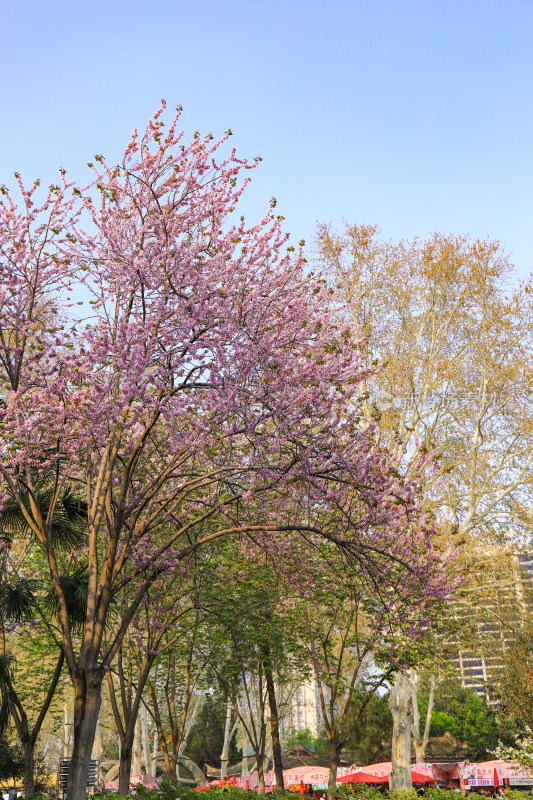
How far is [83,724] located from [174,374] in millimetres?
4282

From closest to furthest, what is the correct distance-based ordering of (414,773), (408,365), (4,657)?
1. (4,657)
2. (408,365)
3. (414,773)

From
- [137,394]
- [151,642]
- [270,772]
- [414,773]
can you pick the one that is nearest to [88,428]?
[137,394]

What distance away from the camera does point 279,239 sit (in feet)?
29.6

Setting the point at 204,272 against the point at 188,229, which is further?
the point at 188,229

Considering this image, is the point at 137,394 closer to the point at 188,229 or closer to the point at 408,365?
the point at 188,229

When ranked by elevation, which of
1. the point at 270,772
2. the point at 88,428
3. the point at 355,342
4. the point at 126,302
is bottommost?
the point at 270,772

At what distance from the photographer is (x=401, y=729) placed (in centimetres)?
1923

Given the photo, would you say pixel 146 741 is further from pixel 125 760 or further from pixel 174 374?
pixel 174 374

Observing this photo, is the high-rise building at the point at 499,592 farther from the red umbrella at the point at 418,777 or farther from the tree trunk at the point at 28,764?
the tree trunk at the point at 28,764

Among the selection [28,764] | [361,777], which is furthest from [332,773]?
[361,777]

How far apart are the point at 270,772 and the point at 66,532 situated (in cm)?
3538

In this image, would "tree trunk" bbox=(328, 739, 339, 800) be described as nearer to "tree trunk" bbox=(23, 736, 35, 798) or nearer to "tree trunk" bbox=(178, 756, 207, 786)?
"tree trunk" bbox=(23, 736, 35, 798)

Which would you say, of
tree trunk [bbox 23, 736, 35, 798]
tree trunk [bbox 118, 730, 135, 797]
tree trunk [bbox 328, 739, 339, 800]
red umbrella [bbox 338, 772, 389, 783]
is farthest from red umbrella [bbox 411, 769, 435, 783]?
tree trunk [bbox 23, 736, 35, 798]

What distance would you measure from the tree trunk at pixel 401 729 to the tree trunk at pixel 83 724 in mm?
12719
